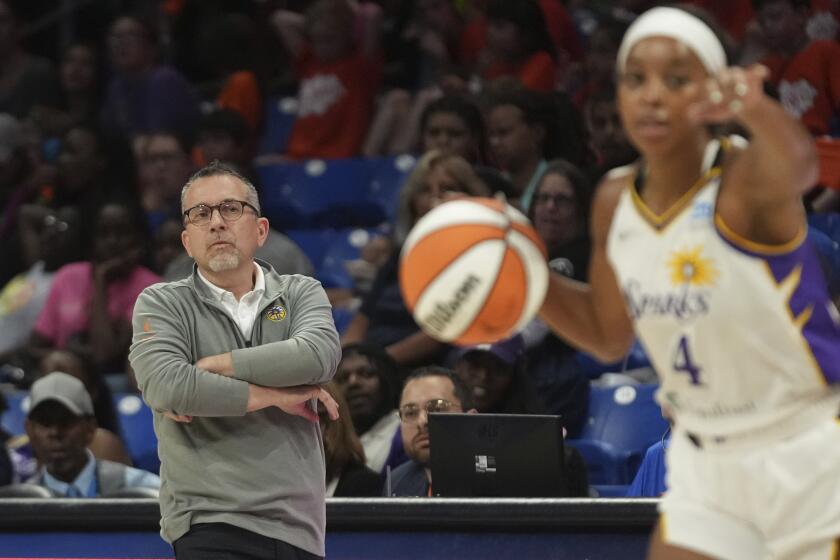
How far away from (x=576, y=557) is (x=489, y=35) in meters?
A: 4.13

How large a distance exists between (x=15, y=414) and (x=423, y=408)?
280cm

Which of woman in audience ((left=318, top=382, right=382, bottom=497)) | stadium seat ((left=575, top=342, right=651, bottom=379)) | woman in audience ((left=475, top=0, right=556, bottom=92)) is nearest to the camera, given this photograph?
woman in audience ((left=318, top=382, right=382, bottom=497))

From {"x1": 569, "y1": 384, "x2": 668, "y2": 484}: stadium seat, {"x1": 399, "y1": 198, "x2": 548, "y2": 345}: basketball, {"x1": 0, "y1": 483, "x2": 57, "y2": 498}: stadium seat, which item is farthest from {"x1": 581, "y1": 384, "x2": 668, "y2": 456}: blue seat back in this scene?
{"x1": 399, "y1": 198, "x2": 548, "y2": 345}: basketball

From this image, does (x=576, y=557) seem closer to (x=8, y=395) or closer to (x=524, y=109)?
(x=524, y=109)

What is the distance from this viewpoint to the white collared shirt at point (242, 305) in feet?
14.0

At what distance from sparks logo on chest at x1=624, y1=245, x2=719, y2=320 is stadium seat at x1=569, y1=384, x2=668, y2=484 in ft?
9.85

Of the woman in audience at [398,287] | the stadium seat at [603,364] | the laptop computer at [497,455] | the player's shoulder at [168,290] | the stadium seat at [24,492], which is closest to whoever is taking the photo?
the player's shoulder at [168,290]

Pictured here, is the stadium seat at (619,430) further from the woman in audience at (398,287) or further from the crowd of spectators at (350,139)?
the woman in audience at (398,287)

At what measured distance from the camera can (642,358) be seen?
6695 mm

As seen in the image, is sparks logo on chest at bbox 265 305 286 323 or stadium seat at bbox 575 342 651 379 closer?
sparks logo on chest at bbox 265 305 286 323

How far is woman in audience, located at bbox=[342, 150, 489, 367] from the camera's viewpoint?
6.48 metres

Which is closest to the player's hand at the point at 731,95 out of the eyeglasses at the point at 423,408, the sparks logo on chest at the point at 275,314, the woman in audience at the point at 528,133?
the sparks logo on chest at the point at 275,314

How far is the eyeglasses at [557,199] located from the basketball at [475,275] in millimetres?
3386

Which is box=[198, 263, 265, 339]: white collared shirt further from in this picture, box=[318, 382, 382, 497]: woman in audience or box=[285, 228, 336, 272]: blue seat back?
box=[285, 228, 336, 272]: blue seat back
